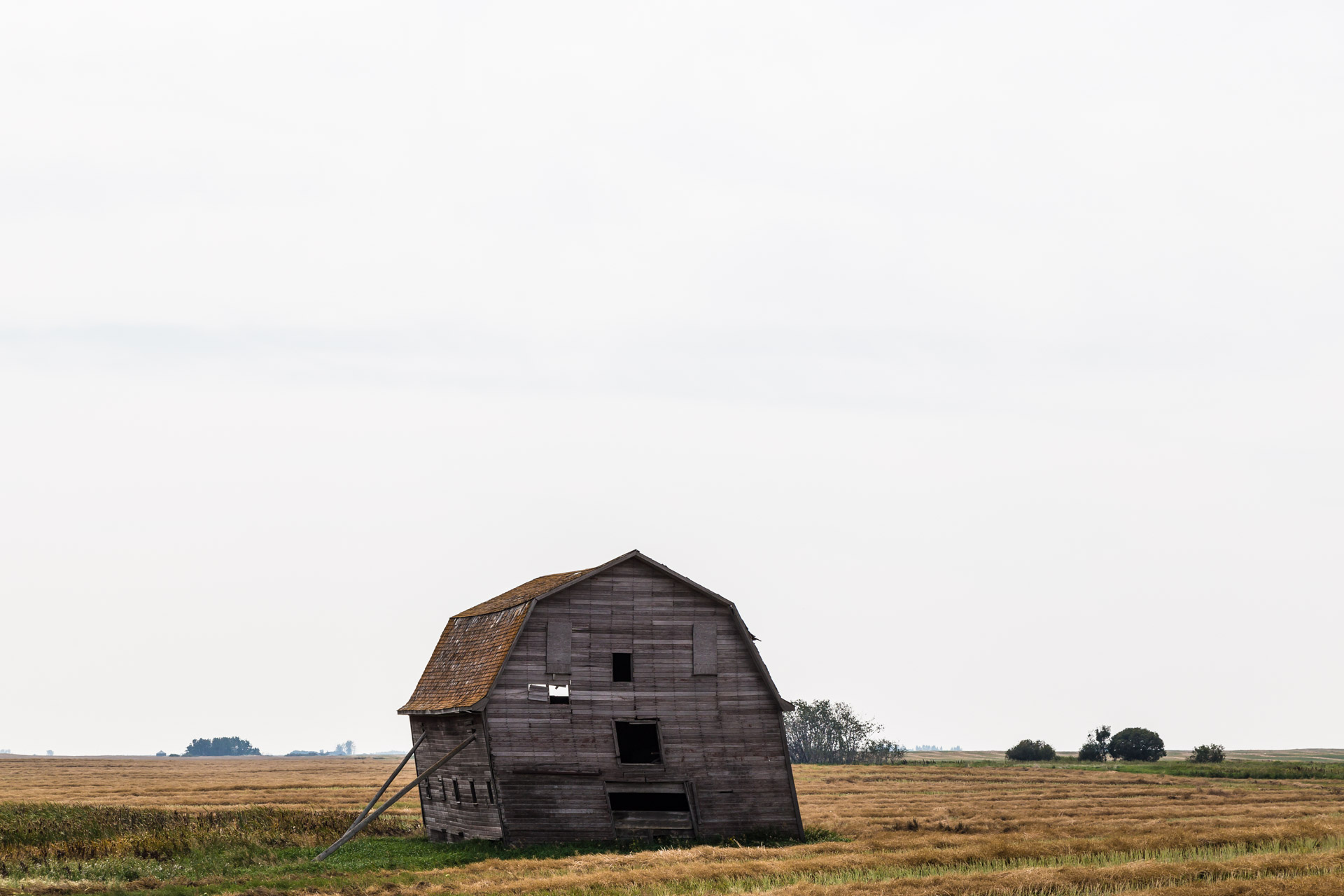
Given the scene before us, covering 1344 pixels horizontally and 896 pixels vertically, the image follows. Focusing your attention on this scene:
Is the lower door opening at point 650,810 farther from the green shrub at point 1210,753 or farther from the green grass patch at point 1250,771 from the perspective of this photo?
the green shrub at point 1210,753

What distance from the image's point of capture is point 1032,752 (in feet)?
349

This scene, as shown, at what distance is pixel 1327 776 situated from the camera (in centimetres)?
7194

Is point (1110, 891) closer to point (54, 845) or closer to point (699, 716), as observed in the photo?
point (699, 716)

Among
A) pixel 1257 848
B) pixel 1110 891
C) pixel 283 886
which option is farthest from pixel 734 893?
pixel 1257 848

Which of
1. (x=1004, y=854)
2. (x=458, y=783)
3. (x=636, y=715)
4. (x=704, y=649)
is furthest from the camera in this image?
(x=458, y=783)

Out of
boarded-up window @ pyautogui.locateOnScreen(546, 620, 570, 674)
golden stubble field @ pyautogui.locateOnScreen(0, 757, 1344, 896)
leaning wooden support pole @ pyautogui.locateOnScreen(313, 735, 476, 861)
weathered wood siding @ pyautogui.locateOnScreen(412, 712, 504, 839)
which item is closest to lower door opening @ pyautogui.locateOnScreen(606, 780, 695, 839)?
golden stubble field @ pyautogui.locateOnScreen(0, 757, 1344, 896)

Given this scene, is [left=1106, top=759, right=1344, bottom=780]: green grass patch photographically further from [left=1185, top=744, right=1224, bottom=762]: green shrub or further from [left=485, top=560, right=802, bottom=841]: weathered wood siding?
[left=485, top=560, right=802, bottom=841]: weathered wood siding

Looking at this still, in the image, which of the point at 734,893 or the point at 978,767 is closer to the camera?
the point at 734,893

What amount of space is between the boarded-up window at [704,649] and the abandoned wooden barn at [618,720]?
0.04 meters

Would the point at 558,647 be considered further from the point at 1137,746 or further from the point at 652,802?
the point at 1137,746

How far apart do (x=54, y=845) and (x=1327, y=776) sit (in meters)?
68.1

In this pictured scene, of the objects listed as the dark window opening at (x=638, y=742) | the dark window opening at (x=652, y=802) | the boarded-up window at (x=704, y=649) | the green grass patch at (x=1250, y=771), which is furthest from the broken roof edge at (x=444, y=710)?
the green grass patch at (x=1250, y=771)

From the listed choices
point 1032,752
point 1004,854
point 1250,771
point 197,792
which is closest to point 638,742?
point 1004,854

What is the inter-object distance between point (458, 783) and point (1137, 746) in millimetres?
84203
